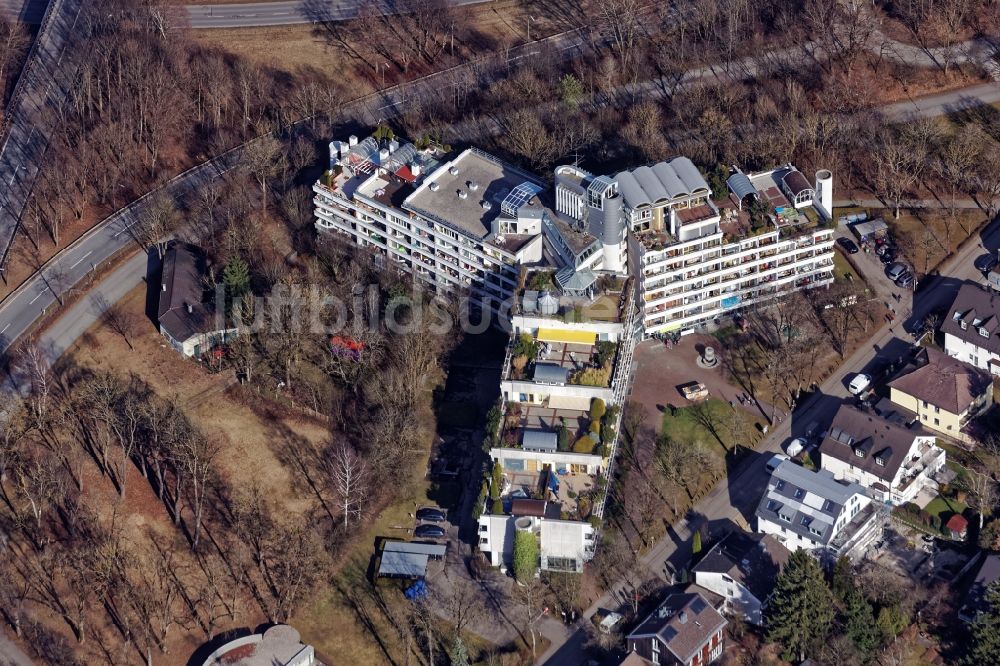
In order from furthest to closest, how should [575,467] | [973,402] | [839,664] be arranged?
A: [973,402]
[575,467]
[839,664]

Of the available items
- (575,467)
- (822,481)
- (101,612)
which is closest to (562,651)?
(575,467)

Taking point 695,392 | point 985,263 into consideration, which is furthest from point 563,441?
point 985,263

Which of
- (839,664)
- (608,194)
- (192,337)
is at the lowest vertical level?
(839,664)

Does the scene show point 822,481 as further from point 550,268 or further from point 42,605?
point 42,605

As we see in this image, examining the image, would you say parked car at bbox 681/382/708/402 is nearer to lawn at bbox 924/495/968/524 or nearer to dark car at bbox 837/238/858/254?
lawn at bbox 924/495/968/524

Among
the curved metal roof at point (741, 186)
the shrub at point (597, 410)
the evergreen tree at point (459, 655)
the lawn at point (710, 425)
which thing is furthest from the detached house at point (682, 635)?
the curved metal roof at point (741, 186)

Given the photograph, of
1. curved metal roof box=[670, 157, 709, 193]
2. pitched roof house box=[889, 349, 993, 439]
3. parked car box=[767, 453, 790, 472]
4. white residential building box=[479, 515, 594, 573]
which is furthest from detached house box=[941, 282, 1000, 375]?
white residential building box=[479, 515, 594, 573]

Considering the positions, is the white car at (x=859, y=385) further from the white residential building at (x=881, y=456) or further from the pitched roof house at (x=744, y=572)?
the pitched roof house at (x=744, y=572)
